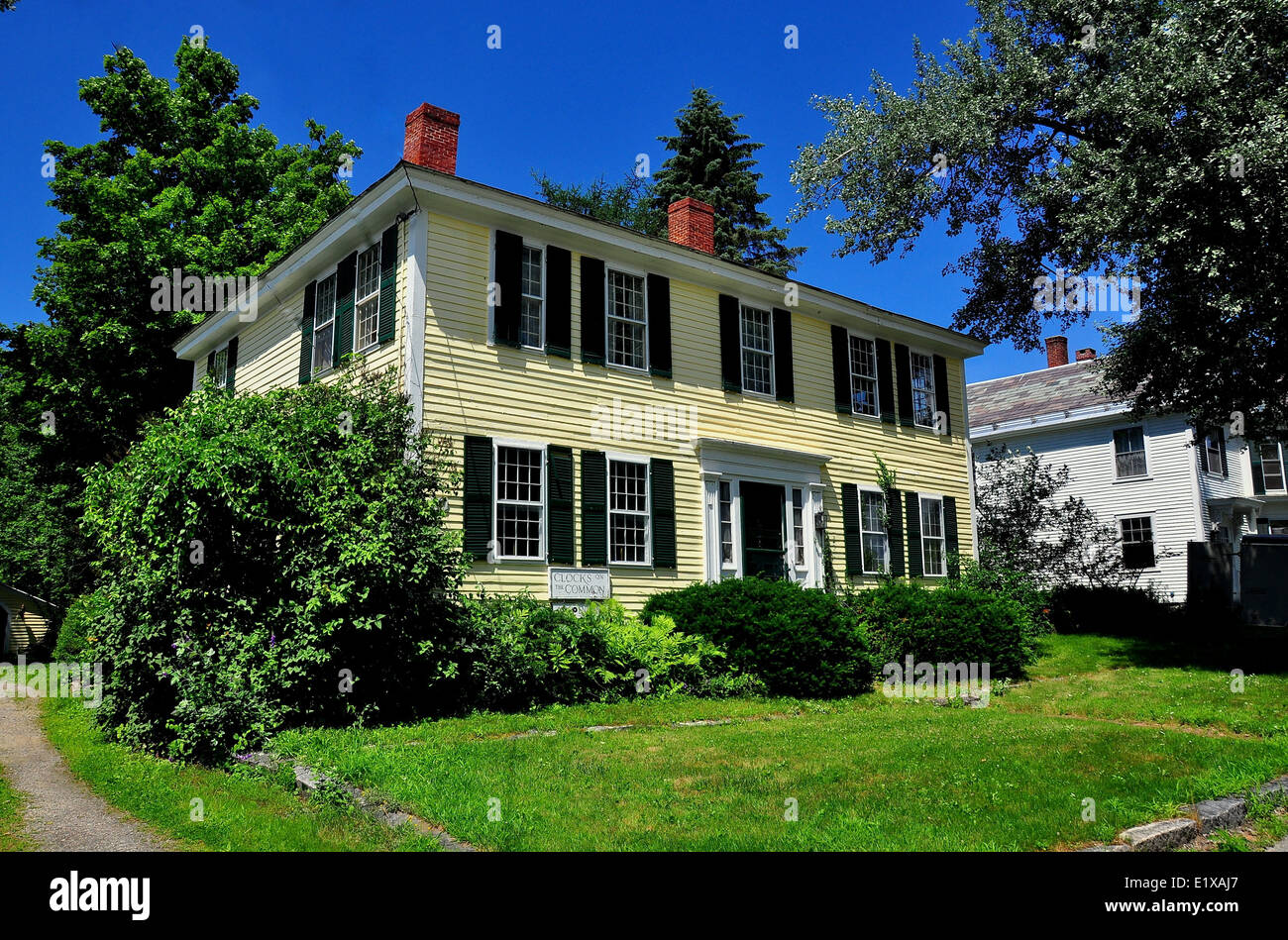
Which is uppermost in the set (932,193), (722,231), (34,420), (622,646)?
(722,231)

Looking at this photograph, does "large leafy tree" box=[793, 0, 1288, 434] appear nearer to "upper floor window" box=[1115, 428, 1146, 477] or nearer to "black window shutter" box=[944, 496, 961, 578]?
"black window shutter" box=[944, 496, 961, 578]

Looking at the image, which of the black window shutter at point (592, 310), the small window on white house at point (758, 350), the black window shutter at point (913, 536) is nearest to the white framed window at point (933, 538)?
the black window shutter at point (913, 536)

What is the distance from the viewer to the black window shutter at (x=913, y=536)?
19203 millimetres

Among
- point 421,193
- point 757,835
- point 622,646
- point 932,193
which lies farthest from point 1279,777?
point 932,193

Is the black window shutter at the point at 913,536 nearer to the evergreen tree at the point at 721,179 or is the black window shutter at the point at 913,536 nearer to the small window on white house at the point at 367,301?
the small window on white house at the point at 367,301

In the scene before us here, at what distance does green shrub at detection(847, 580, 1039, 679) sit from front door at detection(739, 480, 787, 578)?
1761mm

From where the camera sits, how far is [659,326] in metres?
15.7

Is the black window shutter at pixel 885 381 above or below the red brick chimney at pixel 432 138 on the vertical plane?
below

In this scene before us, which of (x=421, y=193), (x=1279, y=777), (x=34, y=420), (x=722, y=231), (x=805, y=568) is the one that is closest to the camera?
(x=1279, y=777)

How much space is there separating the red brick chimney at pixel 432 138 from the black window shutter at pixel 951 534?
1290 centimetres

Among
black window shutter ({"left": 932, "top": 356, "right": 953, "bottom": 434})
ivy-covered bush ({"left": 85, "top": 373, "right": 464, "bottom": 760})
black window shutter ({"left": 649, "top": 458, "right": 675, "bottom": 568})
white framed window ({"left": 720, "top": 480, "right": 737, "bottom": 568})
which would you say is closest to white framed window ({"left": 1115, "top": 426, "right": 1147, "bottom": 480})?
black window shutter ({"left": 932, "top": 356, "right": 953, "bottom": 434})

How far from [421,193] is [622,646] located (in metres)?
7.00

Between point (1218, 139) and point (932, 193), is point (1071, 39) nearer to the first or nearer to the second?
point (932, 193)

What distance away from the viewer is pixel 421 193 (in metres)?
12.9
